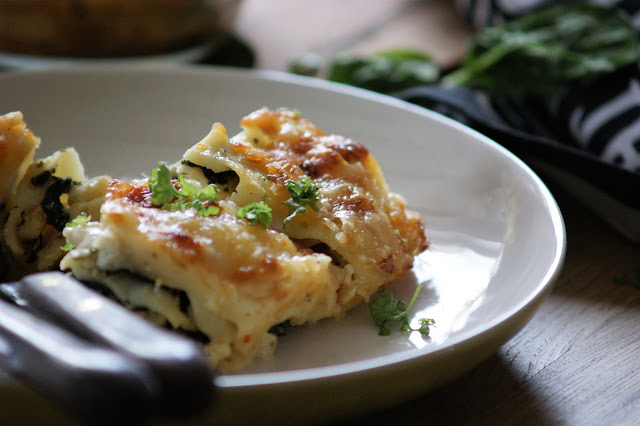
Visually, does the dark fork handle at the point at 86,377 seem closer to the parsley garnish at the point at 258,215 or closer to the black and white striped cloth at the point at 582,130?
the parsley garnish at the point at 258,215

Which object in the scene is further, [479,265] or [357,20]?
[357,20]

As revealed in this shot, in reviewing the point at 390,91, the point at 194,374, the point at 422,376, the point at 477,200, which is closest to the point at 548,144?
the point at 477,200

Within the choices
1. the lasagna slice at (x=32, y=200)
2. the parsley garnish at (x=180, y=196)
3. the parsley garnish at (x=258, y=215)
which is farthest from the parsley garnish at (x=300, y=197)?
the lasagna slice at (x=32, y=200)

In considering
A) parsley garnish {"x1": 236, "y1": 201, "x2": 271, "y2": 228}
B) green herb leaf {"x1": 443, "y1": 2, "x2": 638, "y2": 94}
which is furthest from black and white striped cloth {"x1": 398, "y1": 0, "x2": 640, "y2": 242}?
parsley garnish {"x1": 236, "y1": 201, "x2": 271, "y2": 228}

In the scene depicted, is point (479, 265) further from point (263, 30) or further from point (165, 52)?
point (263, 30)

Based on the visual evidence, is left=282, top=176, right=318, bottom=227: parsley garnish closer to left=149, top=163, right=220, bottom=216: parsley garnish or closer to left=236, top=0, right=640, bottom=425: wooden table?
left=149, top=163, right=220, bottom=216: parsley garnish

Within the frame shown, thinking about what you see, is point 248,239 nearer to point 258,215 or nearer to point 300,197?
point 258,215
